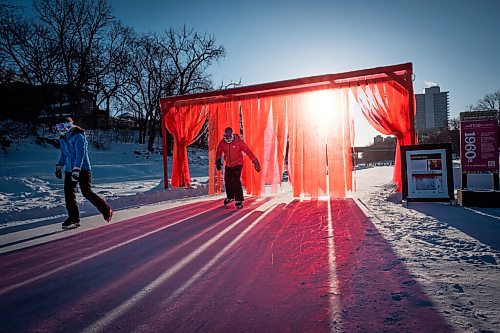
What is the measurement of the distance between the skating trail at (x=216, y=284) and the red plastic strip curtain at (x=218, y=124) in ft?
17.1

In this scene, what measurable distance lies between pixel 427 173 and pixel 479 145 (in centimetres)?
117

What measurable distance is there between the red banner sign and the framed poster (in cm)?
47

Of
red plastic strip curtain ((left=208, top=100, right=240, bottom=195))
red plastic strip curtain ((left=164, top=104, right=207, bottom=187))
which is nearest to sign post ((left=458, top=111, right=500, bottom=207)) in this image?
red plastic strip curtain ((left=208, top=100, right=240, bottom=195))

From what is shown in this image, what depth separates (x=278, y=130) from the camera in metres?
8.39

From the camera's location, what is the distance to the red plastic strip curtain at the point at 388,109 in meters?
7.37

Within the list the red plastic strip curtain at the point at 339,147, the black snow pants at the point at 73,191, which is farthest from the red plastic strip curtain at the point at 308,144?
the black snow pants at the point at 73,191

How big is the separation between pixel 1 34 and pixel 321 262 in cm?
2486

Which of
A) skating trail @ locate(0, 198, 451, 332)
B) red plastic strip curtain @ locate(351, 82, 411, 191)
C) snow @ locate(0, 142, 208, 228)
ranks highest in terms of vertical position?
red plastic strip curtain @ locate(351, 82, 411, 191)

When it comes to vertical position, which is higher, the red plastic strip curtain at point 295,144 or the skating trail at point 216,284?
the red plastic strip curtain at point 295,144

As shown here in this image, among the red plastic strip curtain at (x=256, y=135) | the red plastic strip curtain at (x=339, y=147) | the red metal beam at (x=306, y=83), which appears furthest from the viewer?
the red plastic strip curtain at (x=256, y=135)

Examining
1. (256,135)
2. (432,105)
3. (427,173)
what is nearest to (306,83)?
(256,135)

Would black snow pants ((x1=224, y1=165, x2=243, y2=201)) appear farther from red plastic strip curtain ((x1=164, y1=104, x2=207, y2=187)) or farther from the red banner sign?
the red banner sign

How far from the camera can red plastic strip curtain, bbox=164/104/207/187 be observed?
991cm

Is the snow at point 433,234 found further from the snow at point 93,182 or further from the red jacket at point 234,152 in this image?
the red jacket at point 234,152
